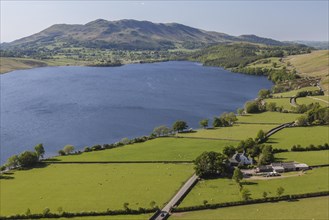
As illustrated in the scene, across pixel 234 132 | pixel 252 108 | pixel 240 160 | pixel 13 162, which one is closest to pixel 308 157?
pixel 240 160

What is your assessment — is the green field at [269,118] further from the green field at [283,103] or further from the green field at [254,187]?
the green field at [254,187]

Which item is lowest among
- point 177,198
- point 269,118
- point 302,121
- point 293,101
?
point 177,198

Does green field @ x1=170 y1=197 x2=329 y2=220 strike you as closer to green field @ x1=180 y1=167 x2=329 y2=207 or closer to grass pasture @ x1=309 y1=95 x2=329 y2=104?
green field @ x1=180 y1=167 x2=329 y2=207

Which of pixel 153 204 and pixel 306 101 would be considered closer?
pixel 153 204

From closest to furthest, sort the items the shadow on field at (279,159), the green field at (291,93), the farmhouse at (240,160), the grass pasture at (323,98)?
1. the farmhouse at (240,160)
2. the shadow on field at (279,159)
3. the grass pasture at (323,98)
4. the green field at (291,93)

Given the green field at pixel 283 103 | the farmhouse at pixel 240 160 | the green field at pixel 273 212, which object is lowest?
the green field at pixel 273 212

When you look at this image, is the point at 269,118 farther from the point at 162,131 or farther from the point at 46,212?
the point at 46,212

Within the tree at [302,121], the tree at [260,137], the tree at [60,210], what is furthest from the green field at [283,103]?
the tree at [60,210]

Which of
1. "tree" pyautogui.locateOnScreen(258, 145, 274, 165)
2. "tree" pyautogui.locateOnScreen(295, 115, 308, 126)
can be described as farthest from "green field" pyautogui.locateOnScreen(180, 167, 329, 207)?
"tree" pyautogui.locateOnScreen(295, 115, 308, 126)

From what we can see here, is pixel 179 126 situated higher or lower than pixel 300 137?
higher
